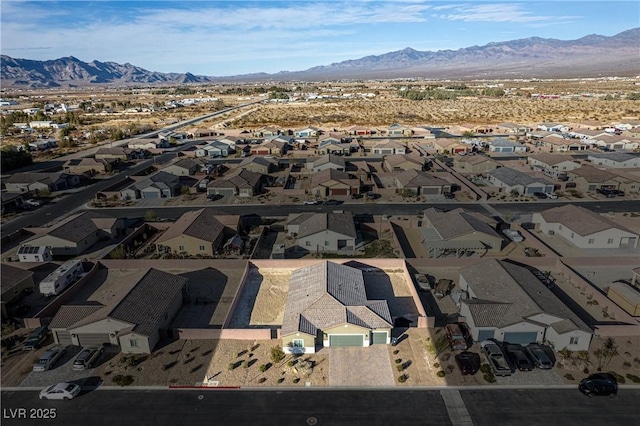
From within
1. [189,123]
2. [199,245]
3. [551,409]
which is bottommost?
[551,409]

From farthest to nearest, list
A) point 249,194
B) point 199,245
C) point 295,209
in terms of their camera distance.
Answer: point 249,194 < point 295,209 < point 199,245

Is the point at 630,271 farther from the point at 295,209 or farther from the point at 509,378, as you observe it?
the point at 295,209

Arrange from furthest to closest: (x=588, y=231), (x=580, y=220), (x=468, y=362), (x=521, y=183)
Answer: (x=521, y=183), (x=580, y=220), (x=588, y=231), (x=468, y=362)

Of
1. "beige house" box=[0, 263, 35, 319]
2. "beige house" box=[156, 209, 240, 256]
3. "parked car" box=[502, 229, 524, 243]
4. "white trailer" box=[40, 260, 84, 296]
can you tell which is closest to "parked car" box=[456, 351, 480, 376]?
"parked car" box=[502, 229, 524, 243]

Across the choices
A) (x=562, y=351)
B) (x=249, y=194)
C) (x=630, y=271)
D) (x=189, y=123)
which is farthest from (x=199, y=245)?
(x=189, y=123)

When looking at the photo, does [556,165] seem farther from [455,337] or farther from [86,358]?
[86,358]

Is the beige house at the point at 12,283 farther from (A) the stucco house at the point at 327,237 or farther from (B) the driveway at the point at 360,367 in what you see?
(B) the driveway at the point at 360,367

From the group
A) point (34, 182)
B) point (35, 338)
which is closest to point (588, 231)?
point (35, 338)
